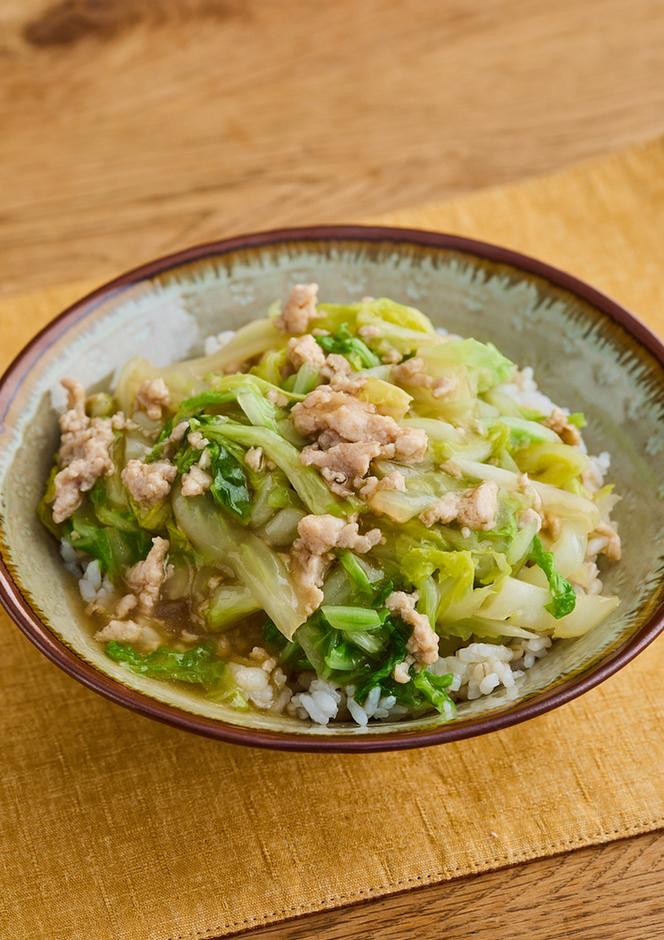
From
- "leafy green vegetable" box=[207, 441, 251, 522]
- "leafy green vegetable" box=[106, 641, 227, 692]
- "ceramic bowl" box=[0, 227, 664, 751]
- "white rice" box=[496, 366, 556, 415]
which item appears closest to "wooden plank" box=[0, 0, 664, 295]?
"ceramic bowl" box=[0, 227, 664, 751]

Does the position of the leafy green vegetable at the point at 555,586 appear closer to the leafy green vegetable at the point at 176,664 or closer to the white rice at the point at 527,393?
the white rice at the point at 527,393

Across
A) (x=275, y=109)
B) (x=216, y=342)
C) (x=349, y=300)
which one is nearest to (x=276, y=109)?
(x=275, y=109)

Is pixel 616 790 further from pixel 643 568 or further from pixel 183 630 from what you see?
pixel 183 630

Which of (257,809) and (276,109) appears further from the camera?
(276,109)

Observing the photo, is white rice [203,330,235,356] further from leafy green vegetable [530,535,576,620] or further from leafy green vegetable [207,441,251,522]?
leafy green vegetable [530,535,576,620]

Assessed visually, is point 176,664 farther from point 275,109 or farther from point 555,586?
point 275,109

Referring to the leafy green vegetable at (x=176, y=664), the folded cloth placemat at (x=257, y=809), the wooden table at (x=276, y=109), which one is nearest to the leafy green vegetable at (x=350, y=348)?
the leafy green vegetable at (x=176, y=664)

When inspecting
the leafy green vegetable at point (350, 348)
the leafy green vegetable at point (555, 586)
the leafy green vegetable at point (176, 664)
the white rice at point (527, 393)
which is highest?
the leafy green vegetable at point (350, 348)
